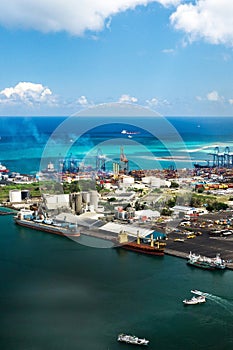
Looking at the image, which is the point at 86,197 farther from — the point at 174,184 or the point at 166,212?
the point at 174,184

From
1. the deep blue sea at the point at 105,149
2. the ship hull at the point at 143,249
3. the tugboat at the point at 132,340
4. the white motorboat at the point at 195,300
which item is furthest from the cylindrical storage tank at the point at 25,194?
the tugboat at the point at 132,340

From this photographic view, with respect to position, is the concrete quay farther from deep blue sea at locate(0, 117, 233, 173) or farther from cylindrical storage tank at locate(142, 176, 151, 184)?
cylindrical storage tank at locate(142, 176, 151, 184)

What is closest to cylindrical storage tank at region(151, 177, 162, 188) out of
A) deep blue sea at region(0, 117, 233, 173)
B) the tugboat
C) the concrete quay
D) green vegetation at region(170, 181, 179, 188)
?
green vegetation at region(170, 181, 179, 188)

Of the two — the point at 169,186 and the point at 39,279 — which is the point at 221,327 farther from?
the point at 169,186

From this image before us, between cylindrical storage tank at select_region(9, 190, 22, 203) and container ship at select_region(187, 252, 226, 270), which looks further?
cylindrical storage tank at select_region(9, 190, 22, 203)

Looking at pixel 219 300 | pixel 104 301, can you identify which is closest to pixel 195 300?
pixel 219 300

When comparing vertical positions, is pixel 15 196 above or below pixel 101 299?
above

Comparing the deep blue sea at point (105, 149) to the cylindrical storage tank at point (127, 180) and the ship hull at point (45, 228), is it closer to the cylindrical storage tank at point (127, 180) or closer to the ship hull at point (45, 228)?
the cylindrical storage tank at point (127, 180)

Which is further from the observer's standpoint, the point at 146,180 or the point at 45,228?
the point at 146,180
